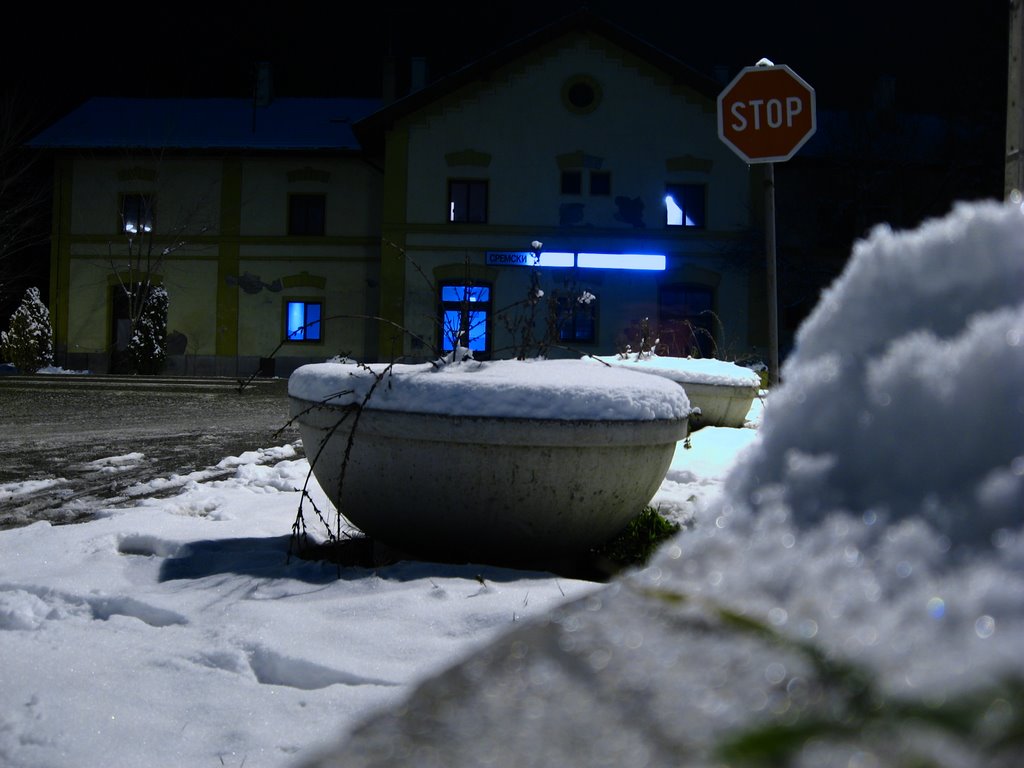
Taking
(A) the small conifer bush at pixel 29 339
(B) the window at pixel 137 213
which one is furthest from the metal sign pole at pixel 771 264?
(B) the window at pixel 137 213

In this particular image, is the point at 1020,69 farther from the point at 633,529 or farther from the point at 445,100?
the point at 445,100

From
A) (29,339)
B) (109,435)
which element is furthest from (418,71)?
(109,435)

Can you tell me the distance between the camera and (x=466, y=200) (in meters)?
22.3

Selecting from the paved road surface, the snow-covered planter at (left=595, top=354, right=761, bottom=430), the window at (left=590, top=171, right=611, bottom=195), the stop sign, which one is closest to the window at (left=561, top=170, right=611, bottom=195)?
the window at (left=590, top=171, right=611, bottom=195)

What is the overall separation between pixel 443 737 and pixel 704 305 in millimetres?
22318

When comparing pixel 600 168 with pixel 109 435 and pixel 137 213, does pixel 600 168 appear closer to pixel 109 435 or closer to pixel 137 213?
pixel 137 213

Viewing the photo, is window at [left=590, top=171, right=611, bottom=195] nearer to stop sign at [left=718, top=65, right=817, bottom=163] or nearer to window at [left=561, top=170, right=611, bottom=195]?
window at [left=561, top=170, right=611, bottom=195]

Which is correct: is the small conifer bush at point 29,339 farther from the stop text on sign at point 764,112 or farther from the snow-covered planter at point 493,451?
the snow-covered planter at point 493,451

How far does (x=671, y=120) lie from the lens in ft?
72.2

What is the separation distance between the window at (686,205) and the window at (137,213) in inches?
565

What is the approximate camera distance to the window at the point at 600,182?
2203 centimetres

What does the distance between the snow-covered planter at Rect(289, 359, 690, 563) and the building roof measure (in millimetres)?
19912

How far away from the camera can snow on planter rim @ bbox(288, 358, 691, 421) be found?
2736 mm

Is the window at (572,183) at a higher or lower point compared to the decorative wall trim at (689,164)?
lower
